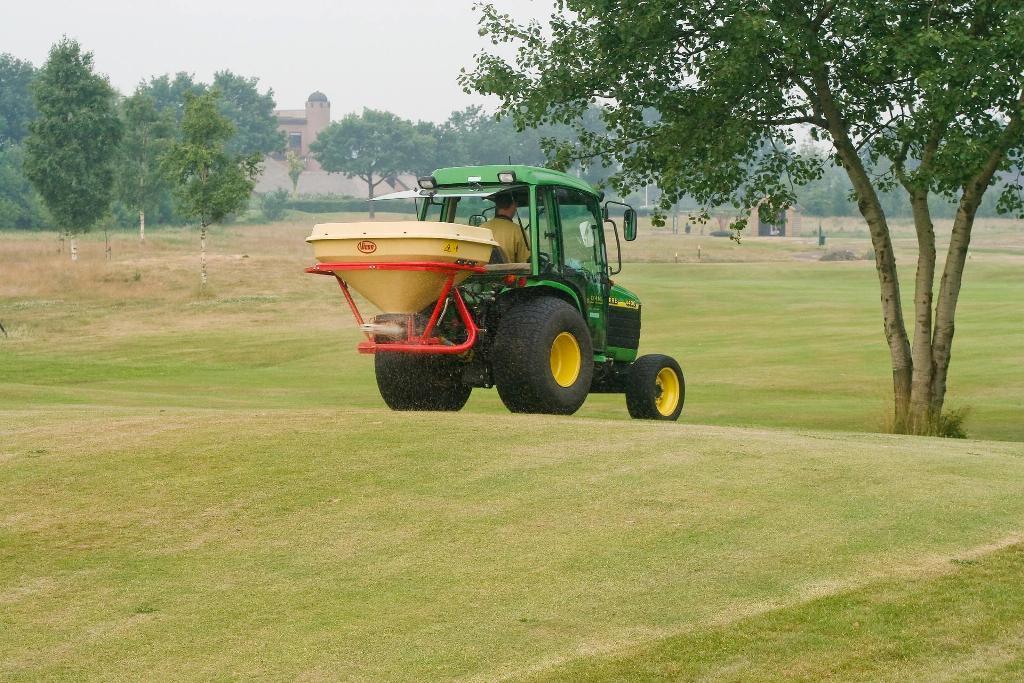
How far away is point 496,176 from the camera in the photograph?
14.0m

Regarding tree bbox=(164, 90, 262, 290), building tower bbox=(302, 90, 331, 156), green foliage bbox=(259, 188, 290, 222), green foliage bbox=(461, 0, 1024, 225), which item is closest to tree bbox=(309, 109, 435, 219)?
green foliage bbox=(259, 188, 290, 222)

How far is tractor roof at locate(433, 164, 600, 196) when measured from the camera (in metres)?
13.8

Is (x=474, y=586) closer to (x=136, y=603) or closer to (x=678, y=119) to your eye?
(x=136, y=603)

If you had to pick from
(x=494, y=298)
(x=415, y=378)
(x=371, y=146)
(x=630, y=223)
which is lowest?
(x=415, y=378)

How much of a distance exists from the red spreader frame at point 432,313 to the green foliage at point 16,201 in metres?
87.5

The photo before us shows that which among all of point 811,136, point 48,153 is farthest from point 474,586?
point 48,153

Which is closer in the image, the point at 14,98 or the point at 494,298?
the point at 494,298

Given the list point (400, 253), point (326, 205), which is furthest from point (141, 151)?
point (400, 253)

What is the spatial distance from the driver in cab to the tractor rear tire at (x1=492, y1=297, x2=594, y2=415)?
20.7 inches

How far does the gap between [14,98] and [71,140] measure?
85.5 metres

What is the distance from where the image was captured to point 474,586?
24.3ft

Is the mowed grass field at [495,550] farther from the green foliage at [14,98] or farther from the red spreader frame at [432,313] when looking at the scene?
the green foliage at [14,98]

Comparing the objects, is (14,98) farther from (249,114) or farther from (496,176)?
(496,176)

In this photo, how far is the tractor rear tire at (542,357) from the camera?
43.7ft
